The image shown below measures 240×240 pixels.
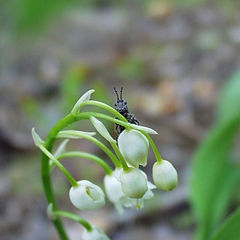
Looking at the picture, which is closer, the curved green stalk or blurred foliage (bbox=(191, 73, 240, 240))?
the curved green stalk

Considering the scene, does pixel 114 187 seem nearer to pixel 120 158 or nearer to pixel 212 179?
pixel 120 158

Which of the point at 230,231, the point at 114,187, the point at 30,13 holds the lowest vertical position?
the point at 230,231

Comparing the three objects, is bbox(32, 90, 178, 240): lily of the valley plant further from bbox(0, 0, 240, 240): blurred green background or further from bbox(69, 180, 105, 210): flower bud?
bbox(0, 0, 240, 240): blurred green background

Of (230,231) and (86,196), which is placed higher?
(86,196)

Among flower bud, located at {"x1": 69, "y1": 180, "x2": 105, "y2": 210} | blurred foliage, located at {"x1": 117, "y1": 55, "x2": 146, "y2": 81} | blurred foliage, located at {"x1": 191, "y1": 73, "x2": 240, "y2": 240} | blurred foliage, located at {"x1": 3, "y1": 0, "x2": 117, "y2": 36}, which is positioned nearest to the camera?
flower bud, located at {"x1": 69, "y1": 180, "x2": 105, "y2": 210}

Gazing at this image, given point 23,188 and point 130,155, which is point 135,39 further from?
point 130,155

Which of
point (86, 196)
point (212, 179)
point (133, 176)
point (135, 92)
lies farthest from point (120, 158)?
point (135, 92)

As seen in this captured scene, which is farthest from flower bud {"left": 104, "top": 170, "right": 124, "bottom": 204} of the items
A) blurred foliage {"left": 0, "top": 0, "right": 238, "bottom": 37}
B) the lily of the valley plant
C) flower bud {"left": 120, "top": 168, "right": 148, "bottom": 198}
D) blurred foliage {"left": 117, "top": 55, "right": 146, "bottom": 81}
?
blurred foliage {"left": 0, "top": 0, "right": 238, "bottom": 37}
